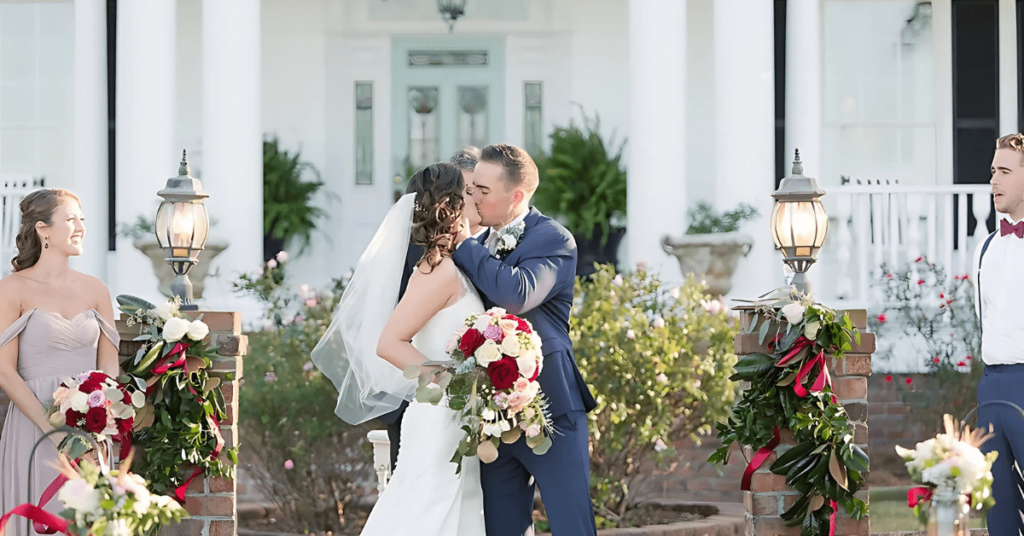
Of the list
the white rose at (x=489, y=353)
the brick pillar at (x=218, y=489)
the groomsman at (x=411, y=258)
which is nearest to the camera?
the white rose at (x=489, y=353)

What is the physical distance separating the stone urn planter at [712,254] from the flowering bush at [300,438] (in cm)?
302

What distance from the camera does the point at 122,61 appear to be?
8898 mm

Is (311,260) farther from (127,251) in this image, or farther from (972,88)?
(972,88)

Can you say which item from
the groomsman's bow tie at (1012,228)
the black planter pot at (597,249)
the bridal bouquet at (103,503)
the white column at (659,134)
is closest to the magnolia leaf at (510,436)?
the bridal bouquet at (103,503)

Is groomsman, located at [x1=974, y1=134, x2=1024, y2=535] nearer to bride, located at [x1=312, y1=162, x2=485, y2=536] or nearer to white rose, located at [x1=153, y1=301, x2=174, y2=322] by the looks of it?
bride, located at [x1=312, y1=162, x2=485, y2=536]

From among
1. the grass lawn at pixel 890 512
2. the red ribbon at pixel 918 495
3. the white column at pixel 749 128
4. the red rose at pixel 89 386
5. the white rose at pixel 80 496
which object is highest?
the white column at pixel 749 128

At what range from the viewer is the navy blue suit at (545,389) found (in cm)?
372

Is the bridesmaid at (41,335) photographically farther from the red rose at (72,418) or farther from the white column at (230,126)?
Result: the white column at (230,126)

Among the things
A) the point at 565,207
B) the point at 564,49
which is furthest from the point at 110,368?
the point at 564,49

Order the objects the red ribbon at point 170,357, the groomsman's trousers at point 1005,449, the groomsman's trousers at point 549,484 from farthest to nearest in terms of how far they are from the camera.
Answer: the red ribbon at point 170,357 → the groomsman's trousers at point 1005,449 → the groomsman's trousers at point 549,484

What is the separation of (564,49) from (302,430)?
221 inches

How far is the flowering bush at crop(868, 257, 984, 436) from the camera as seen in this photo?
8.41 meters

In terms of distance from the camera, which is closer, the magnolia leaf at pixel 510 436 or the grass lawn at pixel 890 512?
the magnolia leaf at pixel 510 436

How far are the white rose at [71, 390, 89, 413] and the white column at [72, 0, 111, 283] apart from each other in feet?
19.2
